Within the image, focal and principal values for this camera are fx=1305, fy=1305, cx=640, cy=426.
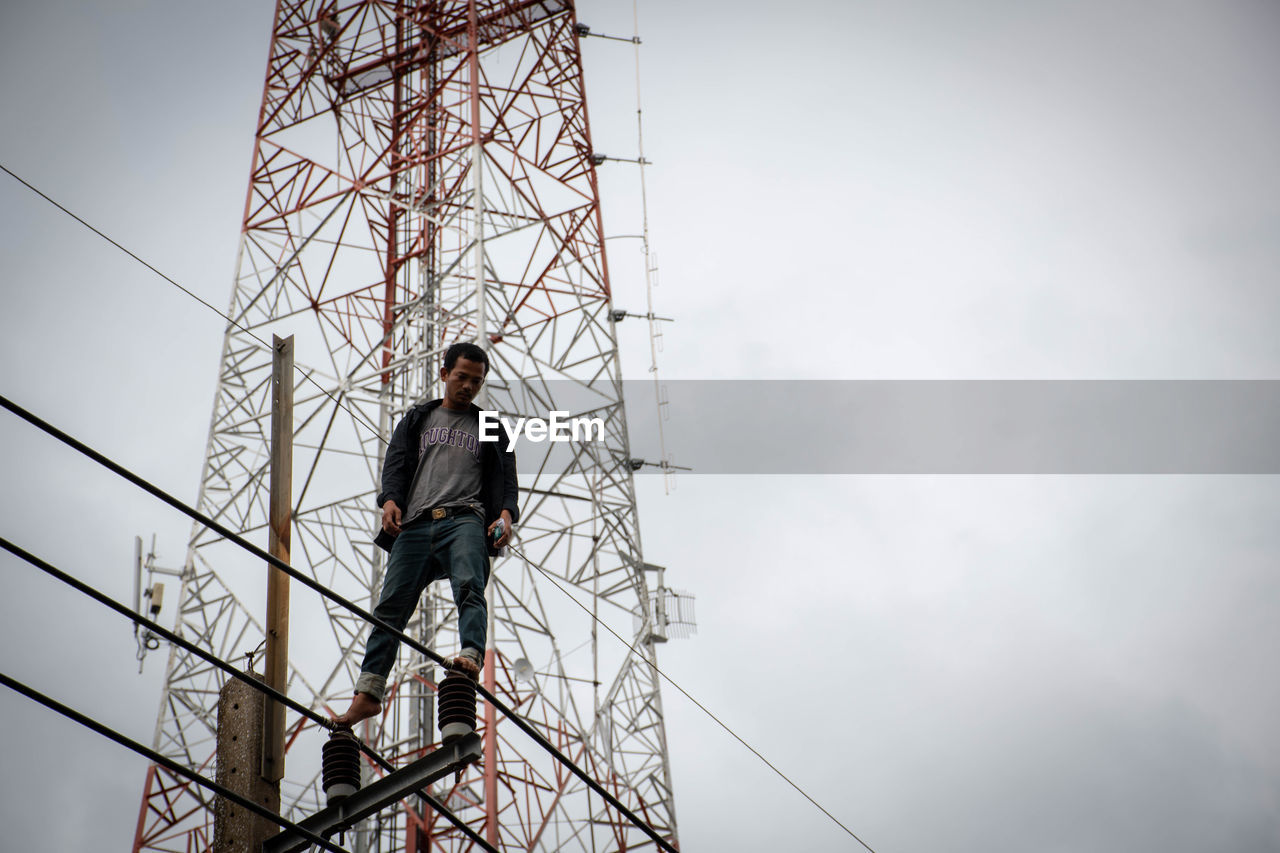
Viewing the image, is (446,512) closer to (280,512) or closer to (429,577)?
(429,577)

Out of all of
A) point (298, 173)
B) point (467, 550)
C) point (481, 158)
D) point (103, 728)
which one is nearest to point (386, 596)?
point (467, 550)

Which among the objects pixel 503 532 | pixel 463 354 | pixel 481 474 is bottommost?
pixel 503 532

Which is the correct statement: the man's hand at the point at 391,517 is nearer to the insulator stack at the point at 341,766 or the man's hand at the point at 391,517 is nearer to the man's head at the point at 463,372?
the man's head at the point at 463,372

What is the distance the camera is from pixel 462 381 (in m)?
6.26

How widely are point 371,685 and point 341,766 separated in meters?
0.53

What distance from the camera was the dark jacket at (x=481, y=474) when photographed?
6160 mm

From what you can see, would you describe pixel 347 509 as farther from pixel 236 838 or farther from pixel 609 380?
pixel 236 838

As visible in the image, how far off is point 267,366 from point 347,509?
8.43 feet

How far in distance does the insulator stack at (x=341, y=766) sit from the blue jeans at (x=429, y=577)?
408 mm

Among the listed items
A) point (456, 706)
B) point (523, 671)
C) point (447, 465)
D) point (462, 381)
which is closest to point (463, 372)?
point (462, 381)

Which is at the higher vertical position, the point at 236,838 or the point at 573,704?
the point at 573,704

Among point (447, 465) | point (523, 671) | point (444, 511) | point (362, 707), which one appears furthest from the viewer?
point (523, 671)

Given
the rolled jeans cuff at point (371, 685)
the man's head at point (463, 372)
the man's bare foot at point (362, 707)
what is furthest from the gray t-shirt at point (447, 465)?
the man's bare foot at point (362, 707)

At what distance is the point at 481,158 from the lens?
53.5 feet
